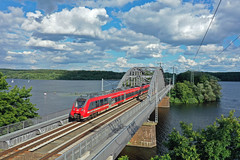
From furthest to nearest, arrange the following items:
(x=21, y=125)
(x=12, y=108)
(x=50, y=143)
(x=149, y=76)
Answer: (x=149, y=76) < (x=12, y=108) < (x=21, y=125) < (x=50, y=143)

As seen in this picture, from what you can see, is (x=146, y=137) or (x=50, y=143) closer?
(x=50, y=143)

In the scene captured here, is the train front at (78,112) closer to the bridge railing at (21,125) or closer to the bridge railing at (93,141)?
the bridge railing at (21,125)

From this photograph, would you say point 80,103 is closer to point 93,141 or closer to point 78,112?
point 78,112

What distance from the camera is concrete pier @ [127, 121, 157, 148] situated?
3076 centimetres

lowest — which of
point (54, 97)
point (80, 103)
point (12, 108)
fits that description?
point (54, 97)

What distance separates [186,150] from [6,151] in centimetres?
1314

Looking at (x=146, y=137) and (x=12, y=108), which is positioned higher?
(x=12, y=108)

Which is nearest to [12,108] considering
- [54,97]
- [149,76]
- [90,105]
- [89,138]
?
[90,105]

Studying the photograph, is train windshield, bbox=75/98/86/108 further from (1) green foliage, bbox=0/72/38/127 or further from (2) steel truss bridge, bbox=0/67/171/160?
(1) green foliage, bbox=0/72/38/127

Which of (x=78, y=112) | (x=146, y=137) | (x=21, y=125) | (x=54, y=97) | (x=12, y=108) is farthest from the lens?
(x=54, y=97)

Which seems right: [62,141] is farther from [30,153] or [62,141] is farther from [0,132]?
[0,132]

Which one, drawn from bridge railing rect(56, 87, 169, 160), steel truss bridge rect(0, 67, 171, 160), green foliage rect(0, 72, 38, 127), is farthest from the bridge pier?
green foliage rect(0, 72, 38, 127)

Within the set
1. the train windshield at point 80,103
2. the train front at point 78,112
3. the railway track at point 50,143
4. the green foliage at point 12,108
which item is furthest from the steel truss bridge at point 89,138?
the green foliage at point 12,108

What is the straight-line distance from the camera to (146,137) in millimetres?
30844
